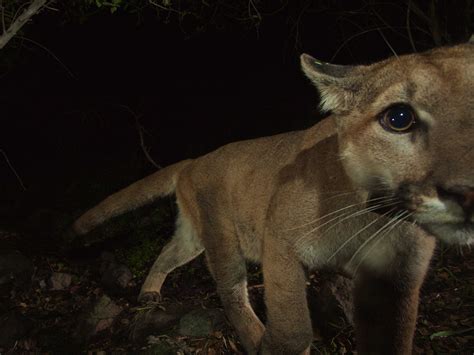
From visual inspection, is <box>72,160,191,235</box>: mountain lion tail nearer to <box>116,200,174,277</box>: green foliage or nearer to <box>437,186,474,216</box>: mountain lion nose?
<box>116,200,174,277</box>: green foliage

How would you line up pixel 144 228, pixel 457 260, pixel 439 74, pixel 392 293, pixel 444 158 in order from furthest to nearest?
1. pixel 144 228
2. pixel 457 260
3. pixel 392 293
4. pixel 439 74
5. pixel 444 158

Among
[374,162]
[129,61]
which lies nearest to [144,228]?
[129,61]

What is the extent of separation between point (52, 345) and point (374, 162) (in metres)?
3.30

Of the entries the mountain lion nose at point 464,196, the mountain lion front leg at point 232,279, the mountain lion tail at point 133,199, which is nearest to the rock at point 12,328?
the mountain lion tail at point 133,199

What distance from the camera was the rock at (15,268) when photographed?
5.67 meters

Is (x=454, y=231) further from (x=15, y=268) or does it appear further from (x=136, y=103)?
(x=136, y=103)

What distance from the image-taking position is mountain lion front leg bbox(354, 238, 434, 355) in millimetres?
3252

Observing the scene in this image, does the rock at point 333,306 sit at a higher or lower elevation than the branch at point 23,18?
lower

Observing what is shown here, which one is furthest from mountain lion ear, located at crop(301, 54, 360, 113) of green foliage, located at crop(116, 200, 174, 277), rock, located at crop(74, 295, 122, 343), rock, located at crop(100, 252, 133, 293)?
green foliage, located at crop(116, 200, 174, 277)

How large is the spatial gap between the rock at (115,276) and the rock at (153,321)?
3.57 feet

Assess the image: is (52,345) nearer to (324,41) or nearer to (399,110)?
(399,110)

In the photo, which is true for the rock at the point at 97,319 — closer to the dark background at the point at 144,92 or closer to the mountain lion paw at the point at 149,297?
the mountain lion paw at the point at 149,297

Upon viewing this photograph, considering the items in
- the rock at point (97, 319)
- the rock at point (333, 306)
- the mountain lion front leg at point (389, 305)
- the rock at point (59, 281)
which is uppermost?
the rock at point (59, 281)

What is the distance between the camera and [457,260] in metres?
4.92
